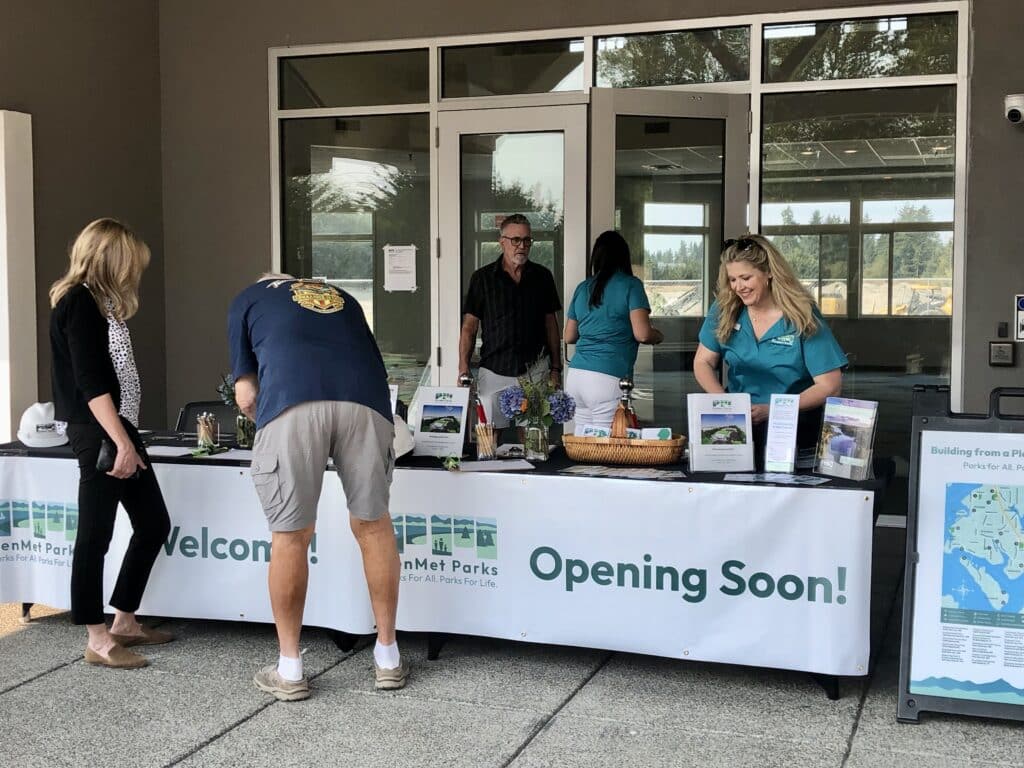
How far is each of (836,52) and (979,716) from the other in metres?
3.86

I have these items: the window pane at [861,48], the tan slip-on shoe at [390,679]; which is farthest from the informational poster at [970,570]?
the window pane at [861,48]

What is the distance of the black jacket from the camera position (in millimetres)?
3627

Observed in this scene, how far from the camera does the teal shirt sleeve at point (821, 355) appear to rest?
12.8ft

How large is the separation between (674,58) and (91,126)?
10.9ft

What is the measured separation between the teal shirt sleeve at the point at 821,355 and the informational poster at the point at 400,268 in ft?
10.9

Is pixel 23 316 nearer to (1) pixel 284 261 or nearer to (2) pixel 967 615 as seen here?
(1) pixel 284 261

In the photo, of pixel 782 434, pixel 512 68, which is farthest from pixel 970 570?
pixel 512 68

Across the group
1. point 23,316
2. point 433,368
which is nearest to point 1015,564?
point 433,368

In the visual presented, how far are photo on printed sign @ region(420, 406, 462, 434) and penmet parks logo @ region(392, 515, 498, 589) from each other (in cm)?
34

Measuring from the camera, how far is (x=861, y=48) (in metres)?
5.94

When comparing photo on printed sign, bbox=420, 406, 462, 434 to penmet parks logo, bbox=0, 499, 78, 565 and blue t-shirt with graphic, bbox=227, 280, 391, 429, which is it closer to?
blue t-shirt with graphic, bbox=227, 280, 391, 429

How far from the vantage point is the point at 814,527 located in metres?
3.38

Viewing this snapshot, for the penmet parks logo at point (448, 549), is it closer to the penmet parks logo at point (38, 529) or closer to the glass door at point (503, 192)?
the penmet parks logo at point (38, 529)

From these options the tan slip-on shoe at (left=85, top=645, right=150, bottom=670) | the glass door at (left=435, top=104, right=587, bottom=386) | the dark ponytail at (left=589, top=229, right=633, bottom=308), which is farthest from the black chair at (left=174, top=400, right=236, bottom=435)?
the glass door at (left=435, top=104, right=587, bottom=386)
